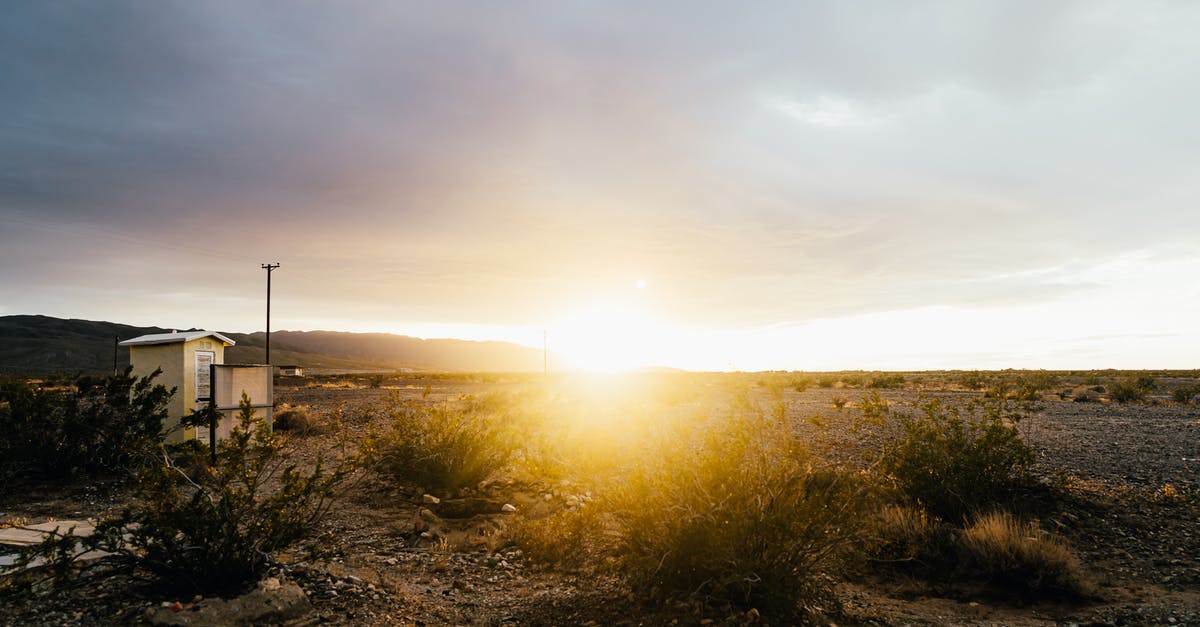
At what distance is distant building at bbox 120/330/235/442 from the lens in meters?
13.2

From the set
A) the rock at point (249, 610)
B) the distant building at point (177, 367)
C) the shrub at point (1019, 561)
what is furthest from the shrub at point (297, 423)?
the shrub at point (1019, 561)

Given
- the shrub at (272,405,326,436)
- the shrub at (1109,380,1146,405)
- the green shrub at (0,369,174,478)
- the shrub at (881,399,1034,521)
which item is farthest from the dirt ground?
the shrub at (1109,380,1146,405)

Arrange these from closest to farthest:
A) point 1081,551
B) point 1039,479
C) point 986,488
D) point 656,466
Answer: point 656,466
point 1081,551
point 986,488
point 1039,479

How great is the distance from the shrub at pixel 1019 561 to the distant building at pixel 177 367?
1307cm

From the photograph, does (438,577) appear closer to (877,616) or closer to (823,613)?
(823,613)

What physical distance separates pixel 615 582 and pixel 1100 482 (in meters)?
7.91

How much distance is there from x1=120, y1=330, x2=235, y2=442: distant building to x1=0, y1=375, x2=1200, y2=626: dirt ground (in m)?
3.03

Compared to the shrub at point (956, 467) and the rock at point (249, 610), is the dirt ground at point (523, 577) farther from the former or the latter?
the shrub at point (956, 467)

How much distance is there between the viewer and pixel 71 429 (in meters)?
10.7

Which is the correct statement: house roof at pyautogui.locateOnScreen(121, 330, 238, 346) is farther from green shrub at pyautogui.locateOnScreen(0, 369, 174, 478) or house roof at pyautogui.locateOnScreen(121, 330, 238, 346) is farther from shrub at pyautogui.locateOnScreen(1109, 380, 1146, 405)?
shrub at pyautogui.locateOnScreen(1109, 380, 1146, 405)

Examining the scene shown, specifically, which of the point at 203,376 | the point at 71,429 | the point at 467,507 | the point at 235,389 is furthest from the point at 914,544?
the point at 203,376

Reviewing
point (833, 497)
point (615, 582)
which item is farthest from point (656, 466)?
point (833, 497)

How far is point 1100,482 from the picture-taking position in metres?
9.71

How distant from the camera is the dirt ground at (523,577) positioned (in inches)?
209
